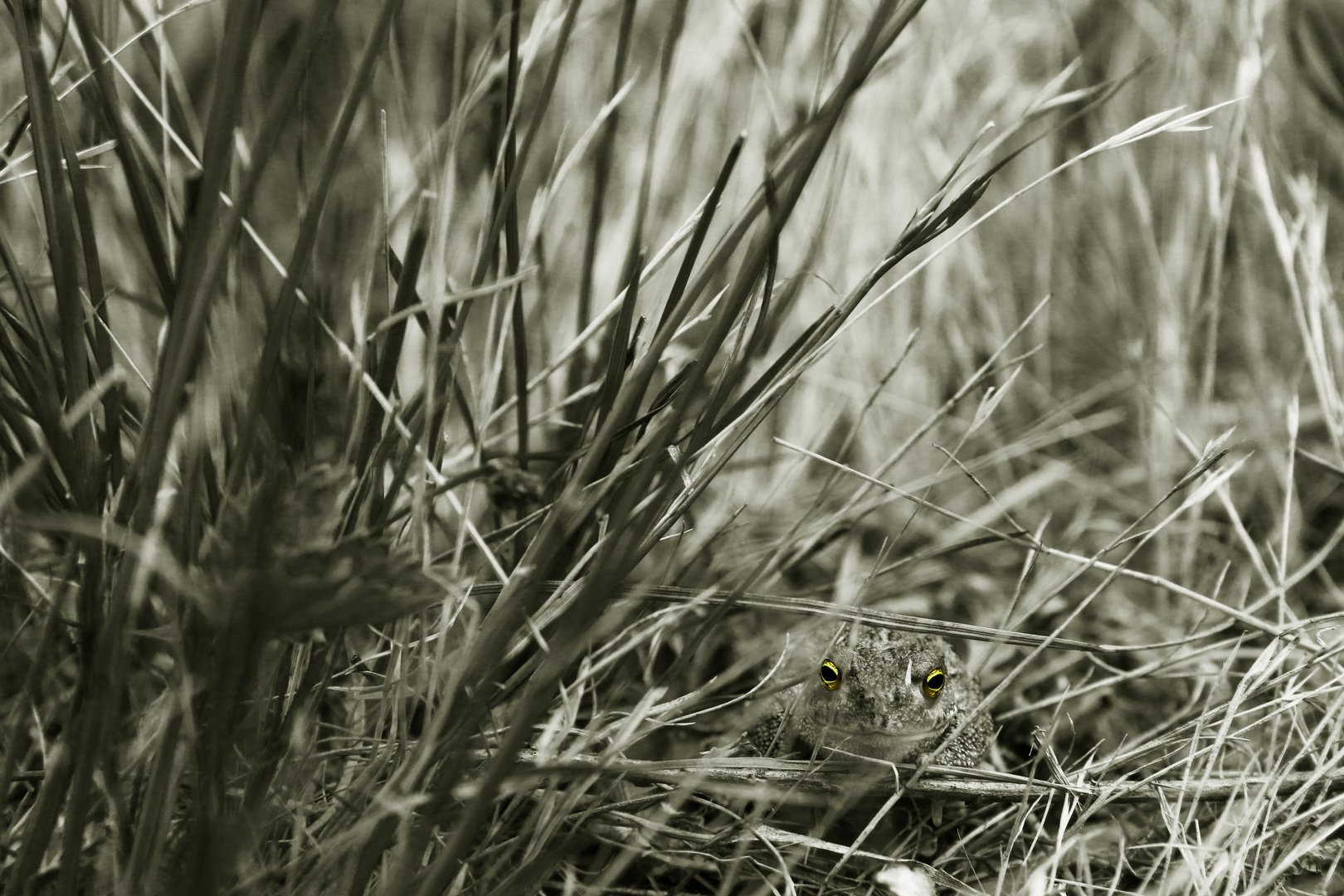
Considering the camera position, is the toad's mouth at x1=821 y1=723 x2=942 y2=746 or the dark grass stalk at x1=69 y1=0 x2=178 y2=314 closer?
the dark grass stalk at x1=69 y1=0 x2=178 y2=314

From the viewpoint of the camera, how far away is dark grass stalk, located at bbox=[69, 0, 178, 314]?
98 centimetres

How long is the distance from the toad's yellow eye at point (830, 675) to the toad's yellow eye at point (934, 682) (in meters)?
0.13

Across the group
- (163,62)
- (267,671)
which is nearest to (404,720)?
(267,671)

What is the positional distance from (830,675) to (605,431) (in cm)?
53

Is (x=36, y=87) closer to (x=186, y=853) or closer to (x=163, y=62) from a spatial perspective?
(x=163, y=62)

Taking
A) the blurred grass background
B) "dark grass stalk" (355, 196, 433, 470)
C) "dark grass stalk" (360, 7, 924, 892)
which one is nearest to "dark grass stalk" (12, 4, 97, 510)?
the blurred grass background

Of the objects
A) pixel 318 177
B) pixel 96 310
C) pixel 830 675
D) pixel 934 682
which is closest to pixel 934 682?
pixel 934 682

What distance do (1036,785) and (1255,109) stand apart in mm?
1584

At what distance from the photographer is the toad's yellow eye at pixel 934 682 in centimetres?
135

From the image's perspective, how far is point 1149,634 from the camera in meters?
1.76

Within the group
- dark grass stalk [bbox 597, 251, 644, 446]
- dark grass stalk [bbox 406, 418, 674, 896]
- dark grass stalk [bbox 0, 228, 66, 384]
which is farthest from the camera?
dark grass stalk [bbox 597, 251, 644, 446]

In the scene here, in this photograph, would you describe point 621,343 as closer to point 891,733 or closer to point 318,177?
point 318,177

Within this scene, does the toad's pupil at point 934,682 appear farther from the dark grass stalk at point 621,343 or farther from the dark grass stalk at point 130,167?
the dark grass stalk at point 130,167

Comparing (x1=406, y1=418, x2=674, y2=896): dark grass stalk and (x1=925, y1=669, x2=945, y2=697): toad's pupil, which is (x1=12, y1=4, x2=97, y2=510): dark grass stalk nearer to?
(x1=406, y1=418, x2=674, y2=896): dark grass stalk
